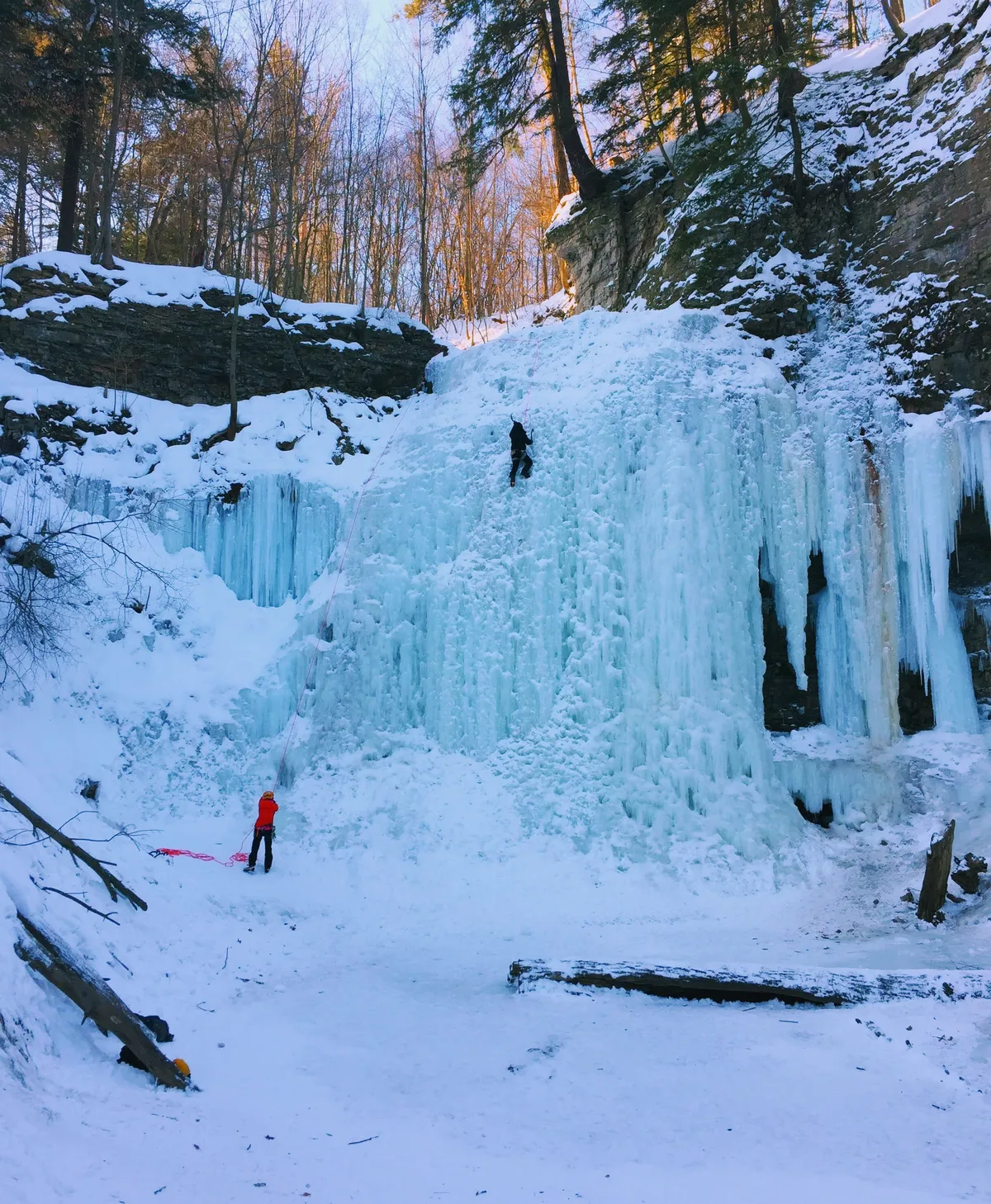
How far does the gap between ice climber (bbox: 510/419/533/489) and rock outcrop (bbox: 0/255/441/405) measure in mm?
4130

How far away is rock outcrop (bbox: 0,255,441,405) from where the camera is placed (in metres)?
13.1

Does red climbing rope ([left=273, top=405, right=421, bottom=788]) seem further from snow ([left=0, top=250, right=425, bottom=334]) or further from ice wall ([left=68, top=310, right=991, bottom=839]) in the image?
snow ([left=0, top=250, right=425, bottom=334])

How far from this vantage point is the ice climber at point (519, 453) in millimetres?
11920

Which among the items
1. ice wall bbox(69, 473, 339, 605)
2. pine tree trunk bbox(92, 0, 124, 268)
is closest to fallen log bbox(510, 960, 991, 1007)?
ice wall bbox(69, 473, 339, 605)

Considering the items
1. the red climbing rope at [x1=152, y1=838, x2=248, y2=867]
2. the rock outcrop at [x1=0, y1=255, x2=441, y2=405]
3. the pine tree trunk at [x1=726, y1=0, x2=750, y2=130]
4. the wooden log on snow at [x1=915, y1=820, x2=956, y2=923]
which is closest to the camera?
the wooden log on snow at [x1=915, y1=820, x2=956, y2=923]

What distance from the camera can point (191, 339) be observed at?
14.2 meters

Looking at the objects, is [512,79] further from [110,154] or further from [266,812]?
[266,812]

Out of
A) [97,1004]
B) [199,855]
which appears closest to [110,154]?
[199,855]

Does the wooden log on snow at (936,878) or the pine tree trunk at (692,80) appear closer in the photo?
the wooden log on snow at (936,878)

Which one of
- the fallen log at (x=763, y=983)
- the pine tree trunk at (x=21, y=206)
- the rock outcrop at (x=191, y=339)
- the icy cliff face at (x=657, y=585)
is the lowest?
the fallen log at (x=763, y=983)

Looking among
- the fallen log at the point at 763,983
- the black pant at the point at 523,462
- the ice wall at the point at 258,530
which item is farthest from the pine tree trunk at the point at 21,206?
the fallen log at the point at 763,983

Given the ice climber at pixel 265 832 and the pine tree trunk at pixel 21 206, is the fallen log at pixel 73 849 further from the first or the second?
the pine tree trunk at pixel 21 206

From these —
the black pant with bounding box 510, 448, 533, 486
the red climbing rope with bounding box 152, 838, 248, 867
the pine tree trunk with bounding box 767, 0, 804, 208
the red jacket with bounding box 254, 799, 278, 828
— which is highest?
the pine tree trunk with bounding box 767, 0, 804, 208

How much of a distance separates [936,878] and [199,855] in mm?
7687
